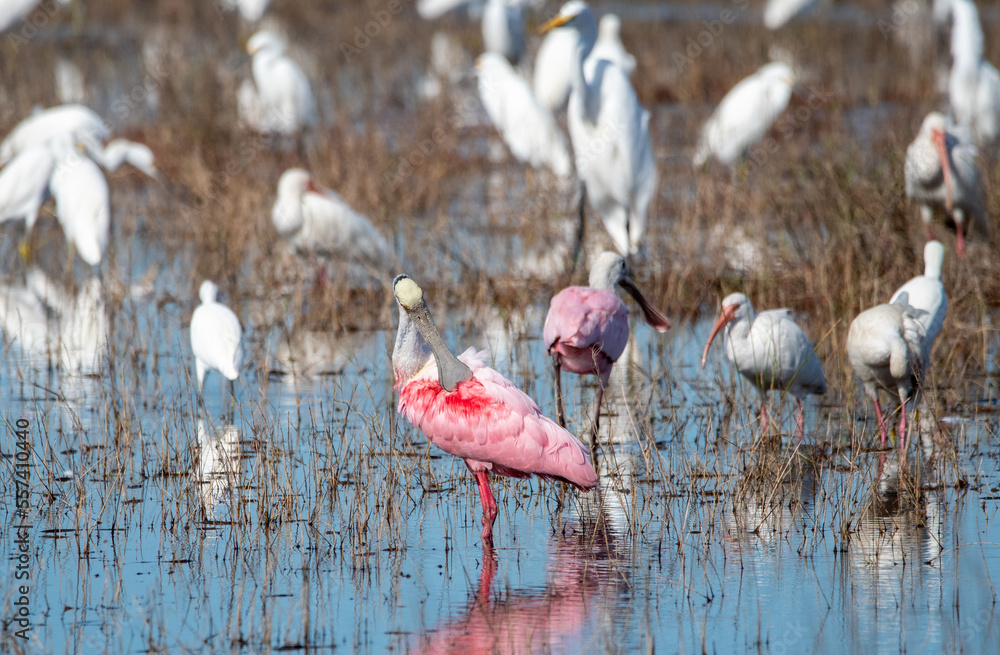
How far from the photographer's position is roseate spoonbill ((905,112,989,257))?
328 inches

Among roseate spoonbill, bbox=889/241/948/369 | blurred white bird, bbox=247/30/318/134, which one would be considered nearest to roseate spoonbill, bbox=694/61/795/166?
blurred white bird, bbox=247/30/318/134

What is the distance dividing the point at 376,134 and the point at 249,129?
1.57 meters

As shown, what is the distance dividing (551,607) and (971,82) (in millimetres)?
9669

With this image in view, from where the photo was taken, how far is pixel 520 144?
42.9ft

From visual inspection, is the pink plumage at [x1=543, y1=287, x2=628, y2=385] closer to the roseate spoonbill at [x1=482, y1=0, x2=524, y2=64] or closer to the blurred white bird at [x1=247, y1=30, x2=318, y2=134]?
the blurred white bird at [x1=247, y1=30, x2=318, y2=134]

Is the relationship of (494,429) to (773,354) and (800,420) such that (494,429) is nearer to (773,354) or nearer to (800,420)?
(773,354)

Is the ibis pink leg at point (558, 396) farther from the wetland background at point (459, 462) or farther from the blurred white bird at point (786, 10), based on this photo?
the blurred white bird at point (786, 10)

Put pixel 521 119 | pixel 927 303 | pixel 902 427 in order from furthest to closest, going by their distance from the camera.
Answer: pixel 521 119 → pixel 927 303 → pixel 902 427

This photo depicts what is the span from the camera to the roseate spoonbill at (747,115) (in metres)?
12.2

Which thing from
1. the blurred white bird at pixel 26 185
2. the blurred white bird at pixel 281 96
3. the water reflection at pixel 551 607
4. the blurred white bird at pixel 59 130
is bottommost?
the water reflection at pixel 551 607

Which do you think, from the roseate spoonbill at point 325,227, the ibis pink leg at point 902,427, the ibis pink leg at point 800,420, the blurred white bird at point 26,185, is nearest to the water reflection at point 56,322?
the blurred white bird at point 26,185

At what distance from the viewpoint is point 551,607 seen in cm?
395

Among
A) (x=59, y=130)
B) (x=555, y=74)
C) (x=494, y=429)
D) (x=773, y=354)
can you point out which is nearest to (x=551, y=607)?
(x=494, y=429)

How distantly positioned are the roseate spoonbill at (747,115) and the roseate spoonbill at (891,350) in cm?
649
